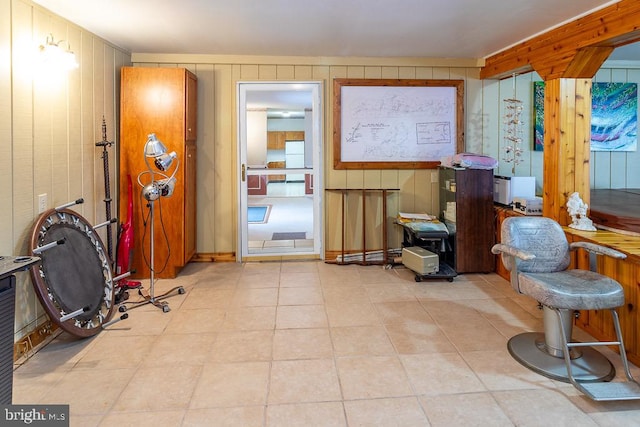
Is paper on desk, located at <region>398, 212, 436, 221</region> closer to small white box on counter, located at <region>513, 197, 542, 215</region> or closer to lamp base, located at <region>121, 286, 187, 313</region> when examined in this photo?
small white box on counter, located at <region>513, 197, 542, 215</region>

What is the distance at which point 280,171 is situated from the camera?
538cm

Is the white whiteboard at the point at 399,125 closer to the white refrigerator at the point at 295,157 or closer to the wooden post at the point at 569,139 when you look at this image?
the white refrigerator at the point at 295,157

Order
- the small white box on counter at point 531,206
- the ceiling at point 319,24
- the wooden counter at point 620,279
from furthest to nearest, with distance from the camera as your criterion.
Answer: the small white box on counter at point 531,206
the ceiling at point 319,24
the wooden counter at point 620,279

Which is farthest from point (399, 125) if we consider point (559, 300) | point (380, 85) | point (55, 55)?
point (55, 55)

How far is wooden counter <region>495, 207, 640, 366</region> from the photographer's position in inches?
107

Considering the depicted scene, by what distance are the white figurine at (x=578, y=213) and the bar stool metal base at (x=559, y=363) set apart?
0.96 m

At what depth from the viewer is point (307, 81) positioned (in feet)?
16.8

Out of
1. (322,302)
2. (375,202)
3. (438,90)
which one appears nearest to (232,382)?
(322,302)

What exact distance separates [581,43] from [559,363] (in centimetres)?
233

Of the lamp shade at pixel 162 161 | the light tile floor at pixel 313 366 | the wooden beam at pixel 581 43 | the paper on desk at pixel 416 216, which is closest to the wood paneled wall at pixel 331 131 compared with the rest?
the paper on desk at pixel 416 216

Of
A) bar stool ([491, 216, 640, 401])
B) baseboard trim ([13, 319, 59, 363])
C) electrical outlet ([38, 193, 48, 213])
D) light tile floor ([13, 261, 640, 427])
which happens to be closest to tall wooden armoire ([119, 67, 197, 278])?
light tile floor ([13, 261, 640, 427])

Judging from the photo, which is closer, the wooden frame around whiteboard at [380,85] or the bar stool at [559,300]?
the bar stool at [559,300]

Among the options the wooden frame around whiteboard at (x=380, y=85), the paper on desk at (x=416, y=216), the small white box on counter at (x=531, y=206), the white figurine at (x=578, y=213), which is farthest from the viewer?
the wooden frame around whiteboard at (x=380, y=85)

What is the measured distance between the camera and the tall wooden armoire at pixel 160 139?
14.3 feet
